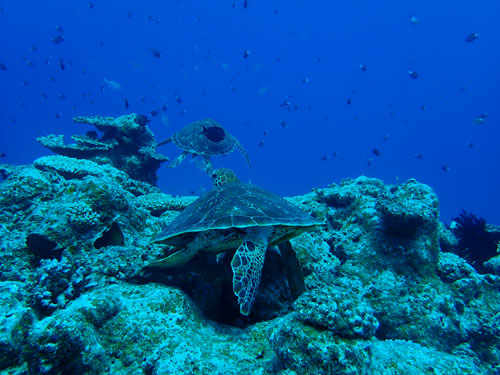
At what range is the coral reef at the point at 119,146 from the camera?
1084cm

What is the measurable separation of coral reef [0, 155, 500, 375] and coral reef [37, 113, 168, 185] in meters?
5.45

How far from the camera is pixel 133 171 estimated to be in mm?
11227

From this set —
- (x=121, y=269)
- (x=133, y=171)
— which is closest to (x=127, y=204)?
(x=121, y=269)

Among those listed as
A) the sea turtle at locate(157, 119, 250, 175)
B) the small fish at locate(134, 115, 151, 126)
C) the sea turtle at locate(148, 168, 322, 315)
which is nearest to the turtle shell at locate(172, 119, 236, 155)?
the sea turtle at locate(157, 119, 250, 175)

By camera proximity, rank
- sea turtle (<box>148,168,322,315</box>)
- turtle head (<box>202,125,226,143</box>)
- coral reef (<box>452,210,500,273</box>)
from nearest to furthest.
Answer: sea turtle (<box>148,168,322,315</box>) → coral reef (<box>452,210,500,273</box>) → turtle head (<box>202,125,226,143</box>)

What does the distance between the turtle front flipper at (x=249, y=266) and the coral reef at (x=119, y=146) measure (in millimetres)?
8714

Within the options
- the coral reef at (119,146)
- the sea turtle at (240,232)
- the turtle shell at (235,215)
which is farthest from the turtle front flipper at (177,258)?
the coral reef at (119,146)

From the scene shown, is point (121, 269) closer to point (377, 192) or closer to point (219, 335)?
point (219, 335)

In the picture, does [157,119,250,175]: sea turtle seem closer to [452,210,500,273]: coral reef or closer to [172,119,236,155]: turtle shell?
[172,119,236,155]: turtle shell

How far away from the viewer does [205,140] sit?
1127cm

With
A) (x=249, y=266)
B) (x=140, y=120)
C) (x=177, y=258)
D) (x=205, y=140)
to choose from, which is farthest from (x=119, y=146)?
(x=249, y=266)

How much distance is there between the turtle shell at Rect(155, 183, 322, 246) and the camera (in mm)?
3480

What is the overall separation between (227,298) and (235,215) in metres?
1.27

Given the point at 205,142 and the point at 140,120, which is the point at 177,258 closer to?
the point at 205,142
